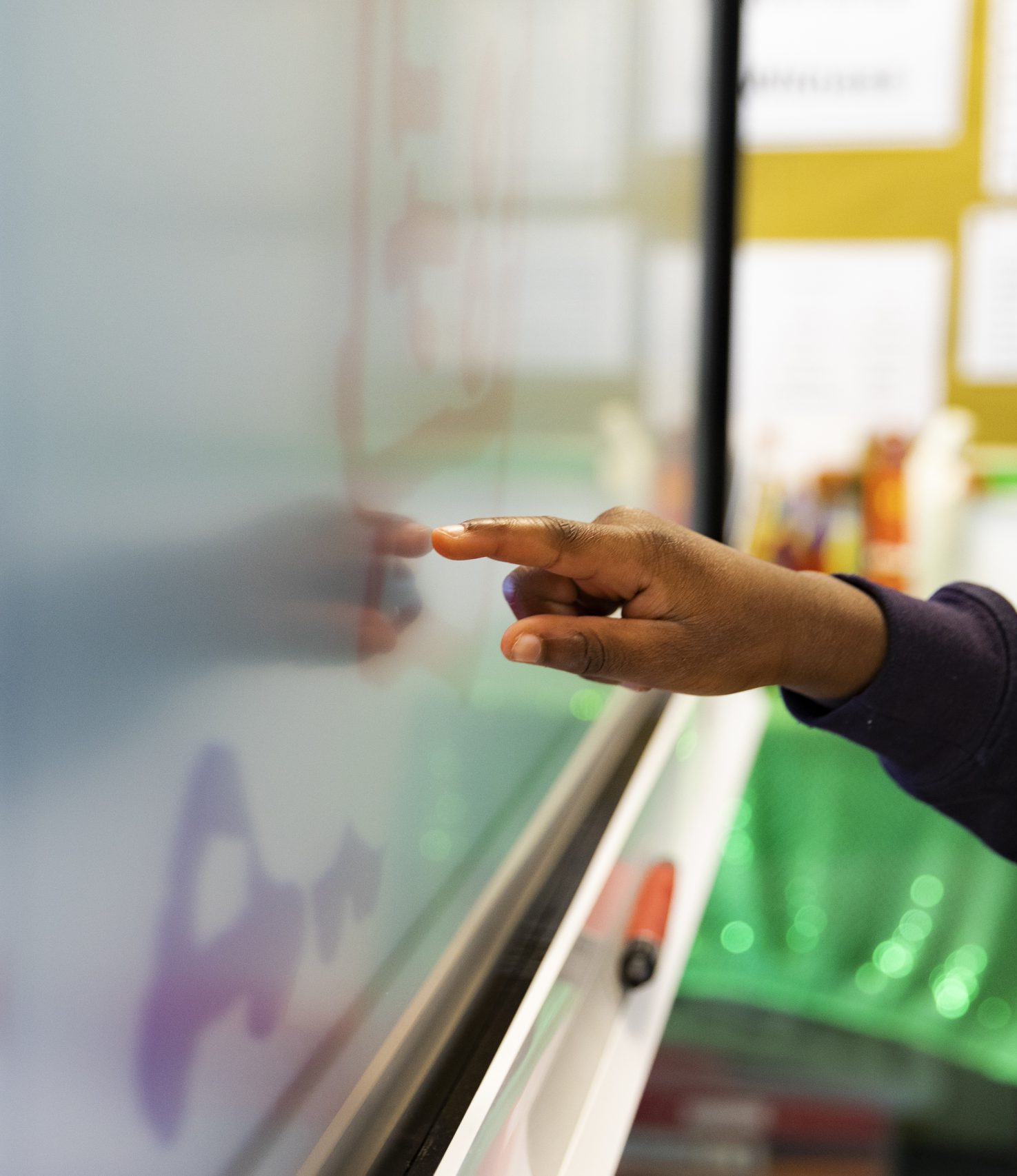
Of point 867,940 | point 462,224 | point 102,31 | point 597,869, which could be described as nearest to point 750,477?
point 867,940

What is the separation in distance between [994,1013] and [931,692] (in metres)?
0.85

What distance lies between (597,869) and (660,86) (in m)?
0.54

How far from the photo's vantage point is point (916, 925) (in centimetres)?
122

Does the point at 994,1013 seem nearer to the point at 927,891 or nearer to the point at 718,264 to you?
the point at 927,891

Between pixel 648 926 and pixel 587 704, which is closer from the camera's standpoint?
pixel 648 926

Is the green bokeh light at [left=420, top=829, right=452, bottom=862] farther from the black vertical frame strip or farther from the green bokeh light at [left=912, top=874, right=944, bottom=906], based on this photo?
the green bokeh light at [left=912, top=874, right=944, bottom=906]

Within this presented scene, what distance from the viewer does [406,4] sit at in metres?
0.36

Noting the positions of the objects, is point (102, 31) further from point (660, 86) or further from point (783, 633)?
point (660, 86)

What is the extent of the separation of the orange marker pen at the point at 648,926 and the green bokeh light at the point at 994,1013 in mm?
757

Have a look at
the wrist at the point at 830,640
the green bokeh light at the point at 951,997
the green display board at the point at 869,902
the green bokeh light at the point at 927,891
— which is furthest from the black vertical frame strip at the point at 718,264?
the wrist at the point at 830,640

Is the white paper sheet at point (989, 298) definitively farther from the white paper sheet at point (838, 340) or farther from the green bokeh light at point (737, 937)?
the green bokeh light at point (737, 937)

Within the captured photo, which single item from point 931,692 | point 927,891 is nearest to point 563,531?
point 931,692

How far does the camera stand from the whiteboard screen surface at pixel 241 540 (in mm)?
210

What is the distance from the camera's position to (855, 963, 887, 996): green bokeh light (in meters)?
1.24
